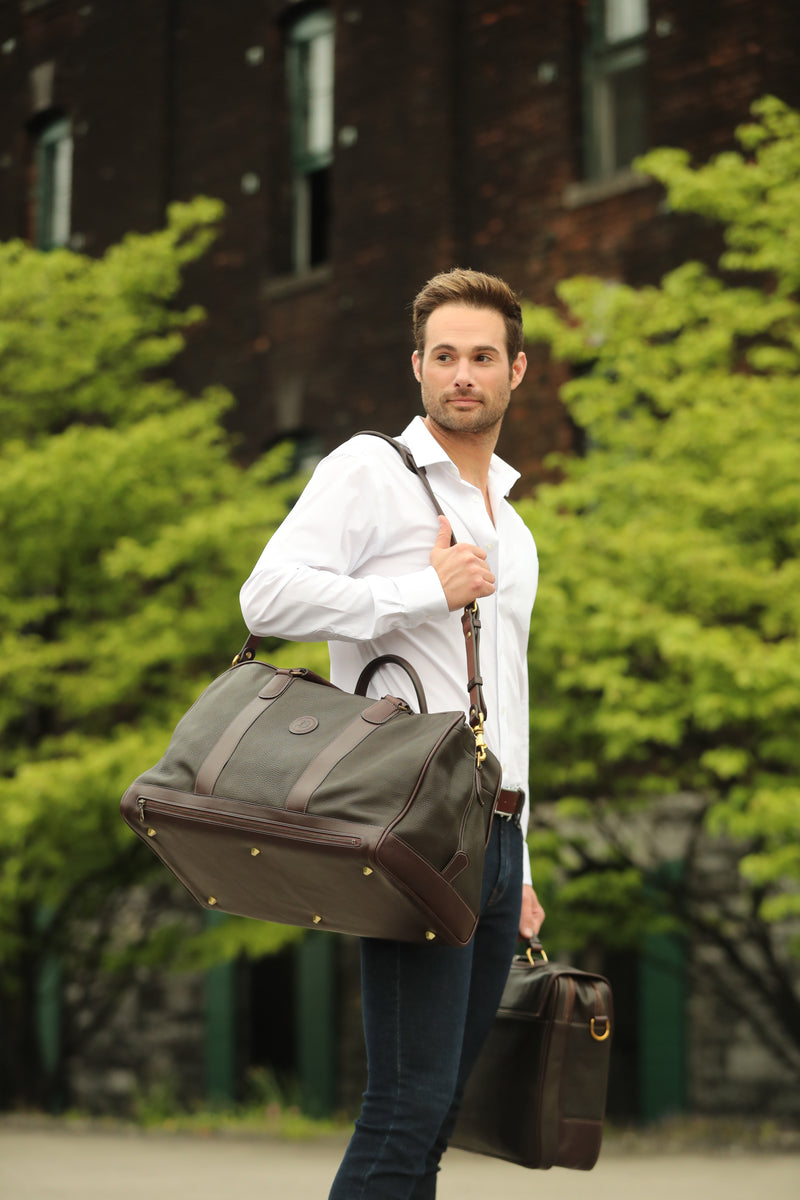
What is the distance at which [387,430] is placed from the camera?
48.3ft

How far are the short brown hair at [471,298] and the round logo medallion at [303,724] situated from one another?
0.86m

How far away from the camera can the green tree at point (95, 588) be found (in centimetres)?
1079

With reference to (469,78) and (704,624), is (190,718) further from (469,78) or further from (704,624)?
(469,78)

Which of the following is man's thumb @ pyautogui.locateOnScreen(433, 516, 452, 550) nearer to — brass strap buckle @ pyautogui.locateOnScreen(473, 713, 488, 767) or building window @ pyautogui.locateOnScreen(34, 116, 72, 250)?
brass strap buckle @ pyautogui.locateOnScreen(473, 713, 488, 767)

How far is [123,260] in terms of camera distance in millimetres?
12406

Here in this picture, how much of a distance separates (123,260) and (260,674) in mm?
9775

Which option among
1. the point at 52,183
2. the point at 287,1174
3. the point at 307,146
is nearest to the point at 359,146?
the point at 307,146

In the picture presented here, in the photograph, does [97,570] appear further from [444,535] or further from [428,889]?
[428,889]

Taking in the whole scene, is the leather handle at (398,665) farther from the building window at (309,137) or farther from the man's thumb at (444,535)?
the building window at (309,137)

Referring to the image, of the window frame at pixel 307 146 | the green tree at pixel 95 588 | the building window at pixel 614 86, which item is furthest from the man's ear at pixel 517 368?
the window frame at pixel 307 146

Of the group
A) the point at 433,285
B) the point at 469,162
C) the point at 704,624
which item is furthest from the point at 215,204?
the point at 433,285

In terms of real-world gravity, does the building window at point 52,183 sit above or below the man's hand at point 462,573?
above

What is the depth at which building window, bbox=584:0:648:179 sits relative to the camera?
13875mm

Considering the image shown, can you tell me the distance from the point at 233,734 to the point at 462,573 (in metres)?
0.52
